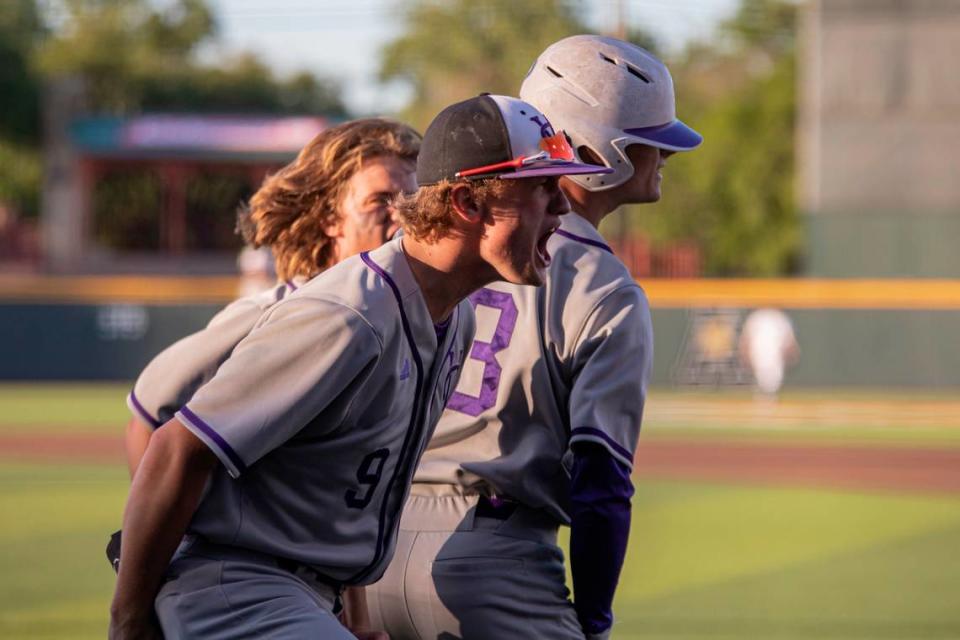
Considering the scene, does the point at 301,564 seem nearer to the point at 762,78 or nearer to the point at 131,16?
the point at 762,78

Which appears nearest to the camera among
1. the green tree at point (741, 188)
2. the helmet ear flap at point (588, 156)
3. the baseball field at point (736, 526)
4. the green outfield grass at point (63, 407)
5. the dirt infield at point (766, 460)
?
the helmet ear flap at point (588, 156)

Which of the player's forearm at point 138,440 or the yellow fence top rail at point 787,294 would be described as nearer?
the player's forearm at point 138,440

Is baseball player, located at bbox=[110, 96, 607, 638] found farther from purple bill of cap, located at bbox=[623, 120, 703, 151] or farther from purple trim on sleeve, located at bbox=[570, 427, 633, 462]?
purple bill of cap, located at bbox=[623, 120, 703, 151]

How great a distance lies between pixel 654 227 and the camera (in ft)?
158

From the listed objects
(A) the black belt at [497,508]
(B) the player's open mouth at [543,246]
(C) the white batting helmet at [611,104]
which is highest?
(C) the white batting helmet at [611,104]

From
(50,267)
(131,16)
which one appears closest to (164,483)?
Answer: (50,267)

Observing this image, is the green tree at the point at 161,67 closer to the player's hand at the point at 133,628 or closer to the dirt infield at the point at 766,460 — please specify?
the dirt infield at the point at 766,460

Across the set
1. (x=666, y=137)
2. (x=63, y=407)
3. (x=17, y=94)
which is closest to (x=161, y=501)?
(x=666, y=137)

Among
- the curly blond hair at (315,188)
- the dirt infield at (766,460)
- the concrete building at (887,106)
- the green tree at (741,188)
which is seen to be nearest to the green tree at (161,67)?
the green tree at (741,188)

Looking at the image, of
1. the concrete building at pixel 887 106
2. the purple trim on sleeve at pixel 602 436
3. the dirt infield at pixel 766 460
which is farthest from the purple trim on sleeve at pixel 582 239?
the concrete building at pixel 887 106

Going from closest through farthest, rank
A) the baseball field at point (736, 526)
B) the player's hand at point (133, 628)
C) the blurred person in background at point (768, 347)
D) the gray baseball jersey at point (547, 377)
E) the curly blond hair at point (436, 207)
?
the player's hand at point (133, 628) < the curly blond hair at point (436, 207) < the gray baseball jersey at point (547, 377) < the baseball field at point (736, 526) < the blurred person in background at point (768, 347)

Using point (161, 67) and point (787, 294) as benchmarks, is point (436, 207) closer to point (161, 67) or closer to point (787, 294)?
point (787, 294)

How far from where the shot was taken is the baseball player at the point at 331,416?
101 inches

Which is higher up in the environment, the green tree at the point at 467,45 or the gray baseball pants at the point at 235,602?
the green tree at the point at 467,45
